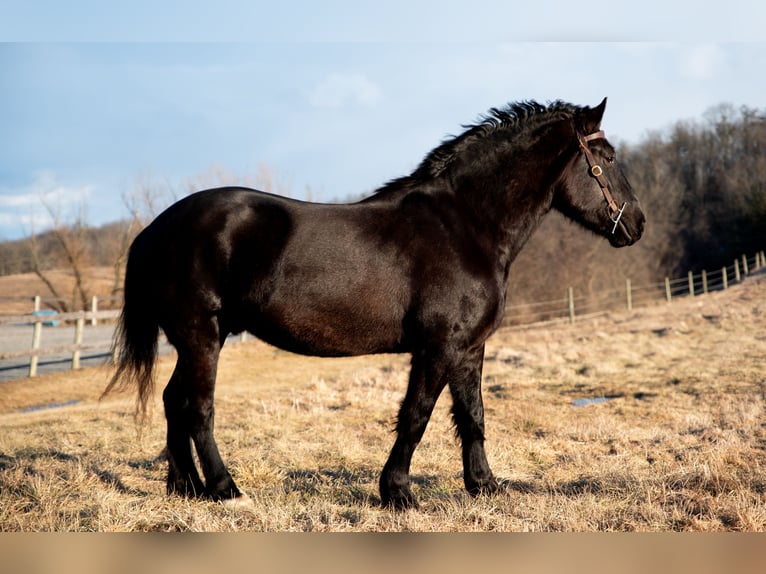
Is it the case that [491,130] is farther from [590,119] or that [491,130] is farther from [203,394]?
[203,394]

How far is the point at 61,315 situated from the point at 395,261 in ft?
52.8

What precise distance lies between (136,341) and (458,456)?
3096mm

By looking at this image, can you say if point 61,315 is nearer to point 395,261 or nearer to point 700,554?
point 395,261

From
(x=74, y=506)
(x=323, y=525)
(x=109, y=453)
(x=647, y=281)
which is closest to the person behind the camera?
(x=323, y=525)

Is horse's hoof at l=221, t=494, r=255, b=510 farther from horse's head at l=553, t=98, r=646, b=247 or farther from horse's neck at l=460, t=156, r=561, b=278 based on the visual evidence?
horse's head at l=553, t=98, r=646, b=247

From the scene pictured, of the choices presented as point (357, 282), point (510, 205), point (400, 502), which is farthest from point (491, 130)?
point (400, 502)

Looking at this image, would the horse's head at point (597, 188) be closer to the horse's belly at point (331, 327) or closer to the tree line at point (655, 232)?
the horse's belly at point (331, 327)

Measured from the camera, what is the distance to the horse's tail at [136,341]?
14.1 feet

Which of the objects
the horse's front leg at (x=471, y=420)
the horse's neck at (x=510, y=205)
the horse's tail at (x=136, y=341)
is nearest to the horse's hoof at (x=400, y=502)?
the horse's front leg at (x=471, y=420)

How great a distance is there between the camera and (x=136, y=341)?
4.41 m

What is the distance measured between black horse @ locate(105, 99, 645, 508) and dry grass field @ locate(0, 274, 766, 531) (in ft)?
1.74

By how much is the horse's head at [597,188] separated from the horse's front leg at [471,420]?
1.37m

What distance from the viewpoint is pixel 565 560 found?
2.52 meters

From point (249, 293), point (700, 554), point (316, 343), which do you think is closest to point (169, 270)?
point (249, 293)
